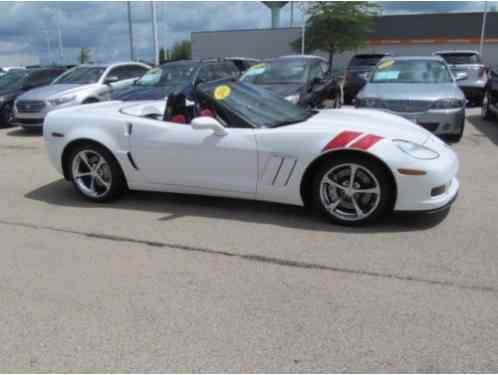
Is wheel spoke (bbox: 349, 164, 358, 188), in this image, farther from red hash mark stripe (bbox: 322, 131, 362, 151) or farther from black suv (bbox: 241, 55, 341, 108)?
black suv (bbox: 241, 55, 341, 108)

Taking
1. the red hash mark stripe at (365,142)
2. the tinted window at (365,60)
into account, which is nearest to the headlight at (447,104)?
the red hash mark stripe at (365,142)

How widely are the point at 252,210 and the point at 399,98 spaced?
404cm

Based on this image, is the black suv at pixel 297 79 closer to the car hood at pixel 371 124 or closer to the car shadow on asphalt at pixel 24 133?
the car hood at pixel 371 124

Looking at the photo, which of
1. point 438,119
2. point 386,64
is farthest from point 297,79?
point 438,119

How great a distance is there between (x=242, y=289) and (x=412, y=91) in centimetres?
582

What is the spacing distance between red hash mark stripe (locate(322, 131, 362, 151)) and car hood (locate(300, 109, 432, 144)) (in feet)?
0.32

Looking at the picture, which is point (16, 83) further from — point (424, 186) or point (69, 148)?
point (424, 186)

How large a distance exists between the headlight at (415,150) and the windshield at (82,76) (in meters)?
9.07

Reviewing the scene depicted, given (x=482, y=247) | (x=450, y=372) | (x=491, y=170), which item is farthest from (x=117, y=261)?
(x=491, y=170)

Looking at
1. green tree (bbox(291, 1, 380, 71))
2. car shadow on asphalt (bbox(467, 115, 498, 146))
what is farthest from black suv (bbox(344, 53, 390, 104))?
green tree (bbox(291, 1, 380, 71))

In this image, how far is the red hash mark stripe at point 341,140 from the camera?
3.97 meters

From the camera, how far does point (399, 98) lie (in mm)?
7488

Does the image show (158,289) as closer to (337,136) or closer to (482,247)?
(337,136)

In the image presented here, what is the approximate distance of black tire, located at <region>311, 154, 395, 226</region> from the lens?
Answer: 12.9 feet
